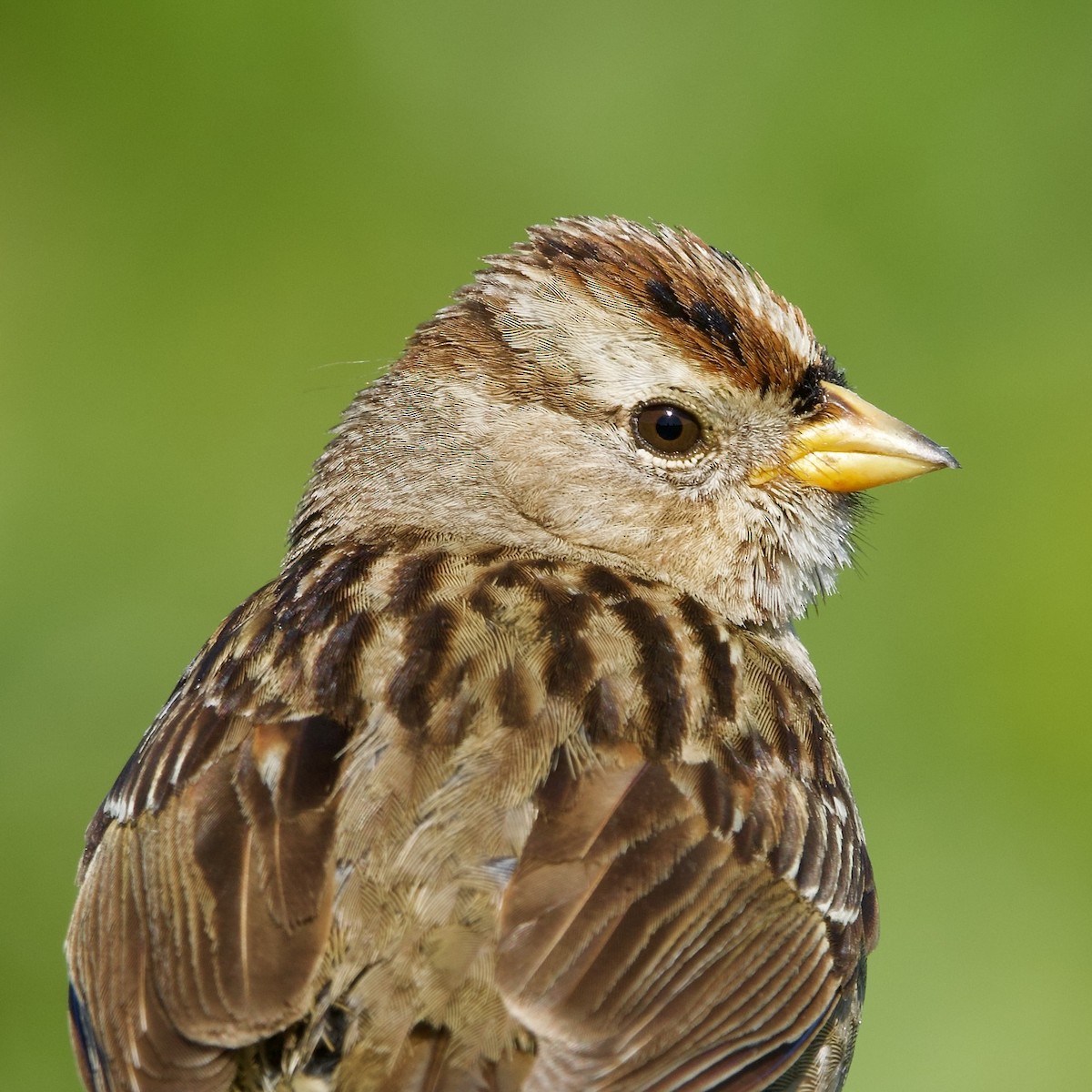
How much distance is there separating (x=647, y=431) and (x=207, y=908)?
5.67ft

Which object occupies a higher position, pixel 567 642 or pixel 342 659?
pixel 567 642

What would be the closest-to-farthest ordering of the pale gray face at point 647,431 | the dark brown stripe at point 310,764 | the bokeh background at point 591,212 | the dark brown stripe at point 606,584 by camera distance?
the dark brown stripe at point 310,764
the dark brown stripe at point 606,584
the pale gray face at point 647,431
the bokeh background at point 591,212

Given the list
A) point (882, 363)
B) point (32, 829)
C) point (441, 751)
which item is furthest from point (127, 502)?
point (441, 751)

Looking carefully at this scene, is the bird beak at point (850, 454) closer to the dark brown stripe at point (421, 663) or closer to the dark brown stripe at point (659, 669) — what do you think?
the dark brown stripe at point (659, 669)

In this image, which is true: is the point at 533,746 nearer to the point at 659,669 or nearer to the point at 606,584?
the point at 659,669

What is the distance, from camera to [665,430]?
15.2 ft

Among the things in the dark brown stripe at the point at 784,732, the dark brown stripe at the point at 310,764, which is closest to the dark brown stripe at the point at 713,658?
the dark brown stripe at the point at 784,732

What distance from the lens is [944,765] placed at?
6.79 m

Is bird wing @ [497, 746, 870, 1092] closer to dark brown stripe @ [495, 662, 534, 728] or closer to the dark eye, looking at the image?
dark brown stripe @ [495, 662, 534, 728]

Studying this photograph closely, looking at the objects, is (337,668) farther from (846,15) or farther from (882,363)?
(846,15)

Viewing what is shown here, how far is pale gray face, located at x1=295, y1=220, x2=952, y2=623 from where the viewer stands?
15.1 feet

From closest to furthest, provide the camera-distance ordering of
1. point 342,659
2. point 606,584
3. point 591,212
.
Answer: point 342,659 < point 606,584 < point 591,212

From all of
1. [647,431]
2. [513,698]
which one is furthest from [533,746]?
[647,431]

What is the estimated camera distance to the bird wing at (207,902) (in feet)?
10.9
